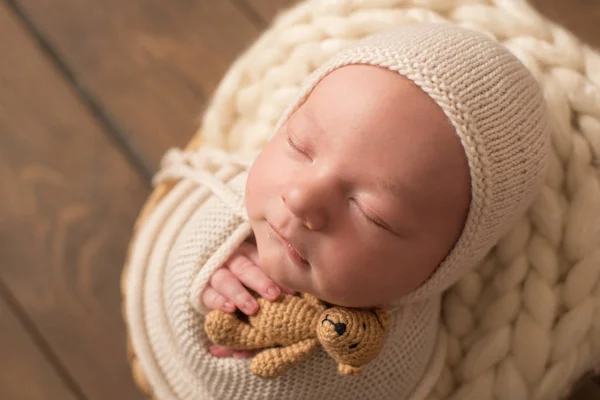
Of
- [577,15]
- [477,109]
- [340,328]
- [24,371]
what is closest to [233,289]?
[340,328]

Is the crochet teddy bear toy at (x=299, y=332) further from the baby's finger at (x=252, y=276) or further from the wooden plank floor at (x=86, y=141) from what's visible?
the wooden plank floor at (x=86, y=141)

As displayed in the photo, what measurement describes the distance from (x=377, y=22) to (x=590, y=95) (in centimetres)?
27

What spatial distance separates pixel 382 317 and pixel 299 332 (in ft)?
0.27

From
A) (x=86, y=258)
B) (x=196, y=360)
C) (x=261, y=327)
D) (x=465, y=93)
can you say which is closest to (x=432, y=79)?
(x=465, y=93)

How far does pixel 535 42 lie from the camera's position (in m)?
0.81

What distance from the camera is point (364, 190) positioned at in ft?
1.94

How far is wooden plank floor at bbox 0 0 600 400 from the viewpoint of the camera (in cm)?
112

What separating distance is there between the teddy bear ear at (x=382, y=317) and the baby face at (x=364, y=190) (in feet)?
0.10

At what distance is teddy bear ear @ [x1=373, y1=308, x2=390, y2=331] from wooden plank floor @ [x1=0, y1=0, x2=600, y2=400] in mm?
600

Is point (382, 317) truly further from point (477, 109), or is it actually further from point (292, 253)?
point (477, 109)

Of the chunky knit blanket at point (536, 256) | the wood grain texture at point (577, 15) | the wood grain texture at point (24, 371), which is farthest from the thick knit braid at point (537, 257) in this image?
the wood grain texture at point (24, 371)

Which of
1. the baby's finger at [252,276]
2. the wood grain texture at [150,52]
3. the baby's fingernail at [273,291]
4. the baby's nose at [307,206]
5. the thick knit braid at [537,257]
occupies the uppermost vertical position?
the wood grain texture at [150,52]

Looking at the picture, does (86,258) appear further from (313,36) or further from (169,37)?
(313,36)

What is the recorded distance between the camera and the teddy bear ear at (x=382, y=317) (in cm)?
66
